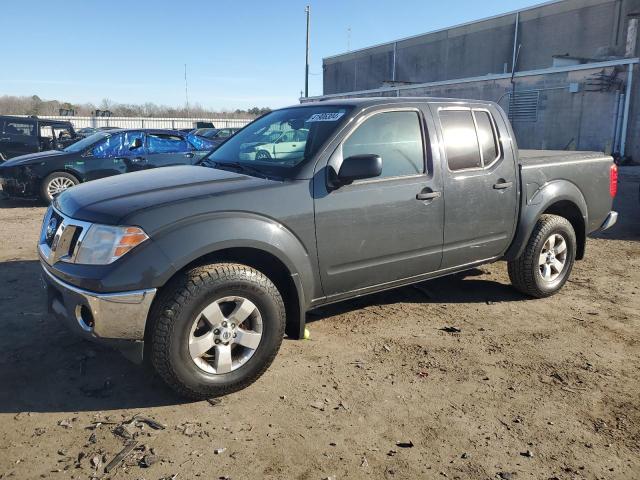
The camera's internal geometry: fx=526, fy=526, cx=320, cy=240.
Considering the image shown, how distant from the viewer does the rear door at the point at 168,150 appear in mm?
10141

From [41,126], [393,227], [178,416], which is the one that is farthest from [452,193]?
[41,126]

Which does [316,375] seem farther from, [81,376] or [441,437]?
[81,376]

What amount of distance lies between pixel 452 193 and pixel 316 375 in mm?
1789

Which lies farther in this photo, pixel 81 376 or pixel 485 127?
pixel 485 127

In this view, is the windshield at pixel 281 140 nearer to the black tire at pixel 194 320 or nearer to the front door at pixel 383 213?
the front door at pixel 383 213

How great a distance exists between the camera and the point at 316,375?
3588 mm

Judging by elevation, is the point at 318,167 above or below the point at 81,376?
above

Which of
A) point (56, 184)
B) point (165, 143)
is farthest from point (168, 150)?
point (56, 184)

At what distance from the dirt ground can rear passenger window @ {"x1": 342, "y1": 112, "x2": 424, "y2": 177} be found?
1.35 meters

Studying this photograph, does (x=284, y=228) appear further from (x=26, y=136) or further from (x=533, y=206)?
(x=26, y=136)

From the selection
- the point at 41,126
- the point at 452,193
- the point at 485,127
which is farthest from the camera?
the point at 41,126

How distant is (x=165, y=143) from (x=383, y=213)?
25.2ft

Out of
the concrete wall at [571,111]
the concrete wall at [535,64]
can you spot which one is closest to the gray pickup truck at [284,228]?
the concrete wall at [571,111]

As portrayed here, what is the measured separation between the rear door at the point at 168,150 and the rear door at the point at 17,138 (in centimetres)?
541
